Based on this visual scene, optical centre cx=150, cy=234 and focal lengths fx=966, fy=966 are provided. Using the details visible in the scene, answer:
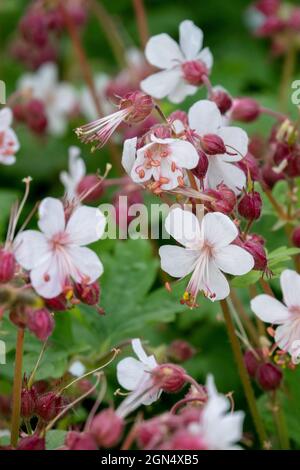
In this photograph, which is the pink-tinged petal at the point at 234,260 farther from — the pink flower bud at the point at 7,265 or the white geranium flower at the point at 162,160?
the pink flower bud at the point at 7,265

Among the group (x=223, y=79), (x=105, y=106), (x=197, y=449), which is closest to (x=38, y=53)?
(x=105, y=106)

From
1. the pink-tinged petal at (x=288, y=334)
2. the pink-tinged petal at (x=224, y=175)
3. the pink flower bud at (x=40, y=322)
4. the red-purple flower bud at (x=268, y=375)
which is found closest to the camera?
the pink flower bud at (x=40, y=322)

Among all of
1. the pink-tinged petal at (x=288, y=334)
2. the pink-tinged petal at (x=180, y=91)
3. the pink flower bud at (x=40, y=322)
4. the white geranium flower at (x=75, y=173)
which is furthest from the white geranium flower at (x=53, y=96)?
the pink flower bud at (x=40, y=322)

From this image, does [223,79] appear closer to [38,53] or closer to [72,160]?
[38,53]

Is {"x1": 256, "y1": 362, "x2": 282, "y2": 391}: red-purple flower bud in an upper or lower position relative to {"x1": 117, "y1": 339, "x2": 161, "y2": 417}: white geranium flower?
lower

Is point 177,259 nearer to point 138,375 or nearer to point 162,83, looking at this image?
point 138,375

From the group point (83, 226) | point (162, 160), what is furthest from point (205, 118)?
point (83, 226)

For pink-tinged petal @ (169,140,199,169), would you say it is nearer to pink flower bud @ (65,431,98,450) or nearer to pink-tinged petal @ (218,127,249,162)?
pink-tinged petal @ (218,127,249,162)

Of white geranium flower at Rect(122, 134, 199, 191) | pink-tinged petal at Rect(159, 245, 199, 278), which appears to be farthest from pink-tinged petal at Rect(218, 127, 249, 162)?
pink-tinged petal at Rect(159, 245, 199, 278)

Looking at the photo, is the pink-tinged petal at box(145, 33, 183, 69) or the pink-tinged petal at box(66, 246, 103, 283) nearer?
the pink-tinged petal at box(66, 246, 103, 283)
